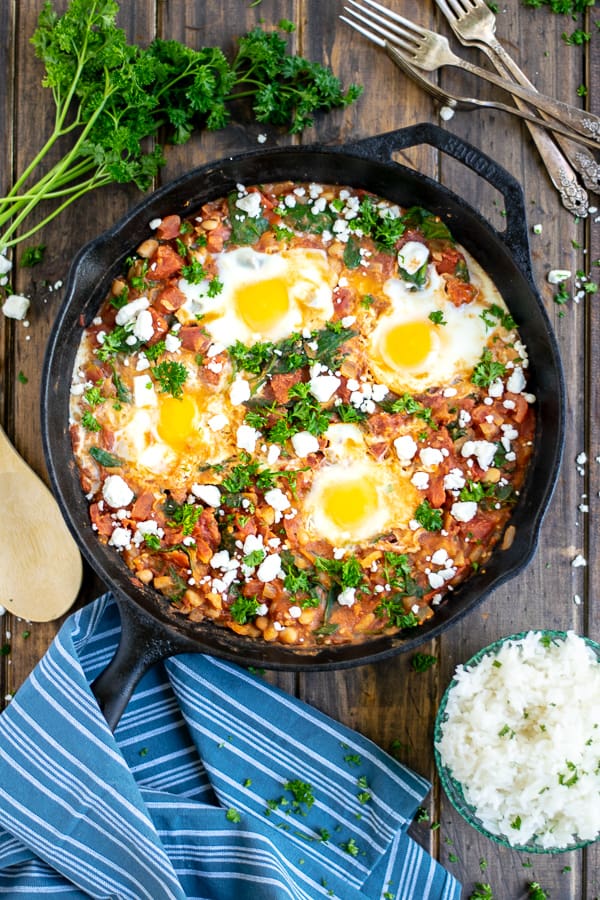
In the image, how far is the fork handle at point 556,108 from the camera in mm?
3611

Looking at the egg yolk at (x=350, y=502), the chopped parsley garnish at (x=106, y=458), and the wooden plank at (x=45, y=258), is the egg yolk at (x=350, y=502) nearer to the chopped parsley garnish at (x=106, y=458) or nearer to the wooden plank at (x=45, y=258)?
the chopped parsley garnish at (x=106, y=458)

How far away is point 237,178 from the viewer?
3541 mm

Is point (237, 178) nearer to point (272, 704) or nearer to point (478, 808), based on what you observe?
point (272, 704)

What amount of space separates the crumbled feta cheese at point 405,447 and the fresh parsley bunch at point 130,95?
1.36 m

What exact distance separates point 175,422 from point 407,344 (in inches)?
37.9

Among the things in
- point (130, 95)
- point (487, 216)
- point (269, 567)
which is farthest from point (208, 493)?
point (487, 216)

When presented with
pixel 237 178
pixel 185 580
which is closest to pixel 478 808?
pixel 185 580

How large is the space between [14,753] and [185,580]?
944 millimetres

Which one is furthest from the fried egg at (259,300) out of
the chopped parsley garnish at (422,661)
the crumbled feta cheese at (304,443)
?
the chopped parsley garnish at (422,661)

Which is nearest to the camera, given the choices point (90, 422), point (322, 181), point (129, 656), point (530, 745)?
point (129, 656)

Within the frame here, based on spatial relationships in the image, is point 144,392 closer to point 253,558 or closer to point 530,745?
point 253,558

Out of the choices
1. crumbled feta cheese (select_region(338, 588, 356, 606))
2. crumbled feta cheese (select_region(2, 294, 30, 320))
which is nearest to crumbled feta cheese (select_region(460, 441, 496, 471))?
crumbled feta cheese (select_region(338, 588, 356, 606))

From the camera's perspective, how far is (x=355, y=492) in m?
3.44

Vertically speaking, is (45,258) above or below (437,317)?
above
